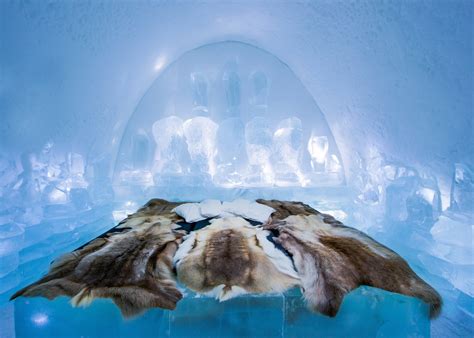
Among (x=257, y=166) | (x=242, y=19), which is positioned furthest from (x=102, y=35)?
(x=257, y=166)

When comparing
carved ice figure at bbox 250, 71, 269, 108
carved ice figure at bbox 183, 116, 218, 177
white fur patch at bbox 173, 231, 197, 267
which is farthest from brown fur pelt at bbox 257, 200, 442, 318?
carved ice figure at bbox 250, 71, 269, 108

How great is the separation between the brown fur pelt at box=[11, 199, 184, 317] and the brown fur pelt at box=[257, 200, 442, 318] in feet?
1.71

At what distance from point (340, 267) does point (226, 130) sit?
2.61 metres

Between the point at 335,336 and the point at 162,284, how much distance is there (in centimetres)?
66

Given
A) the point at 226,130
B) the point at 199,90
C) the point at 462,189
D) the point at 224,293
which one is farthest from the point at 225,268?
the point at 199,90

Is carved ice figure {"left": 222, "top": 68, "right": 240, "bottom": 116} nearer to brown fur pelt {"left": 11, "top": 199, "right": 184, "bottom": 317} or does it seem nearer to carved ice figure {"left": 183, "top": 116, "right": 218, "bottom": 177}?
carved ice figure {"left": 183, "top": 116, "right": 218, "bottom": 177}

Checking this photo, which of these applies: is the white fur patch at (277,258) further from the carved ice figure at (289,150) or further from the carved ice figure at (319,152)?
the carved ice figure at (319,152)

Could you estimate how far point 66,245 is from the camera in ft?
7.54

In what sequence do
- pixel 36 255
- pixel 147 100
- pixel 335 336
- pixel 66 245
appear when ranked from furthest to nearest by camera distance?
pixel 147 100 → pixel 66 245 → pixel 36 255 → pixel 335 336

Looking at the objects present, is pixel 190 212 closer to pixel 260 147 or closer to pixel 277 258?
pixel 277 258

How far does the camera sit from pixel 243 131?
3.72 m

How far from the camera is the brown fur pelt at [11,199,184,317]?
110 centimetres

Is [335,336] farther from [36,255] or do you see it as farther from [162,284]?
[36,255]

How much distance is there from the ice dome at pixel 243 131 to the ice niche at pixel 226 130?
2 centimetres
